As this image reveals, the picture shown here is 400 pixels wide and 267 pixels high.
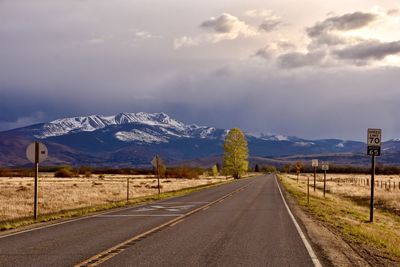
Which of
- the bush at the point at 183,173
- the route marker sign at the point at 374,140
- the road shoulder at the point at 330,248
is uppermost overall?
the route marker sign at the point at 374,140

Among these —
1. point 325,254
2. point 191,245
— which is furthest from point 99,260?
point 325,254

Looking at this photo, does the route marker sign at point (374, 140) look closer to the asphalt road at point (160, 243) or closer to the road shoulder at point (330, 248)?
the road shoulder at point (330, 248)

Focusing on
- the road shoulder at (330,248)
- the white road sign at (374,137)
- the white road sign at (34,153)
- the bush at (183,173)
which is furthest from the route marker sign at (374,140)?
the bush at (183,173)

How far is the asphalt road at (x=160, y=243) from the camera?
1071 cm

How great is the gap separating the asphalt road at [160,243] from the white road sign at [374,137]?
17.1 ft

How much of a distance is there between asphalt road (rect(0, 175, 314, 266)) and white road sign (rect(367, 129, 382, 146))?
520cm

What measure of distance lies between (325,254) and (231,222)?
713cm

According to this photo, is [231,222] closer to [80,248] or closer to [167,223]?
[167,223]

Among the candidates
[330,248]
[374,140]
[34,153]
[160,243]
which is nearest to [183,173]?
[34,153]

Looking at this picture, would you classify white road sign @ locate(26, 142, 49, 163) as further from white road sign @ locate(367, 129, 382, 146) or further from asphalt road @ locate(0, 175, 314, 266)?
white road sign @ locate(367, 129, 382, 146)

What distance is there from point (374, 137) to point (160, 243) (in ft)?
39.8

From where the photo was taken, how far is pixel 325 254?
39.4ft

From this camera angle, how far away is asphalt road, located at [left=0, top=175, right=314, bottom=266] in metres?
10.7

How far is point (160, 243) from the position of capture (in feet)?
43.4
